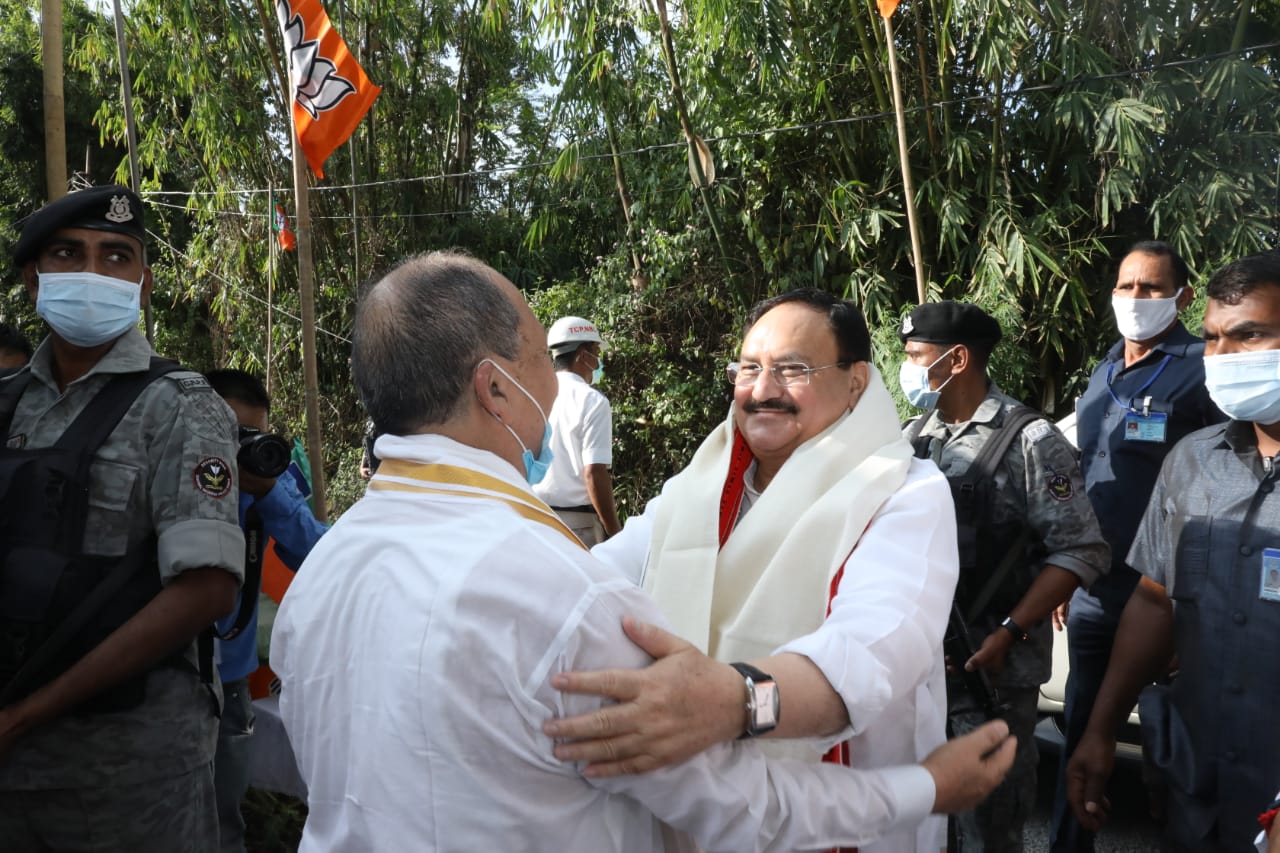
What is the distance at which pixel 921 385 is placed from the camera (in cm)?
331

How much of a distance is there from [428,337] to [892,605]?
32.3 inches

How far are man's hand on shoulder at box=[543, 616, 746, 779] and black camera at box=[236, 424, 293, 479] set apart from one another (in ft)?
5.76

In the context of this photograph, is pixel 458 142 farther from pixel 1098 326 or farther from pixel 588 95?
pixel 1098 326

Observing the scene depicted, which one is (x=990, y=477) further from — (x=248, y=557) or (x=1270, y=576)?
(x=248, y=557)

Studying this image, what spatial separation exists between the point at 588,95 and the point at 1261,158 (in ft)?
17.9

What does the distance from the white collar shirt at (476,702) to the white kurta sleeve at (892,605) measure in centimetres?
16

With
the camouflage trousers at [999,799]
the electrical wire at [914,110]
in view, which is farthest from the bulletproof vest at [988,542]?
the electrical wire at [914,110]

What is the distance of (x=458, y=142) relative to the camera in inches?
492

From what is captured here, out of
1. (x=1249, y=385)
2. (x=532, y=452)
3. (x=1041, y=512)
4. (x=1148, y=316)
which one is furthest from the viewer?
(x=1148, y=316)

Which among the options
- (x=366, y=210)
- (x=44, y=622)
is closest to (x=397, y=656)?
(x=44, y=622)

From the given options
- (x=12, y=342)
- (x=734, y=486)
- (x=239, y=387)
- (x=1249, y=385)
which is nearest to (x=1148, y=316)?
(x=1249, y=385)

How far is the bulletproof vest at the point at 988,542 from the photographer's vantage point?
9.87ft

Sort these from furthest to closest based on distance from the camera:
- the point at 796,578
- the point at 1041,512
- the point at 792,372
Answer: the point at 1041,512
the point at 792,372
the point at 796,578

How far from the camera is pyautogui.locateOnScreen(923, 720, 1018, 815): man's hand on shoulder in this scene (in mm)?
1500
